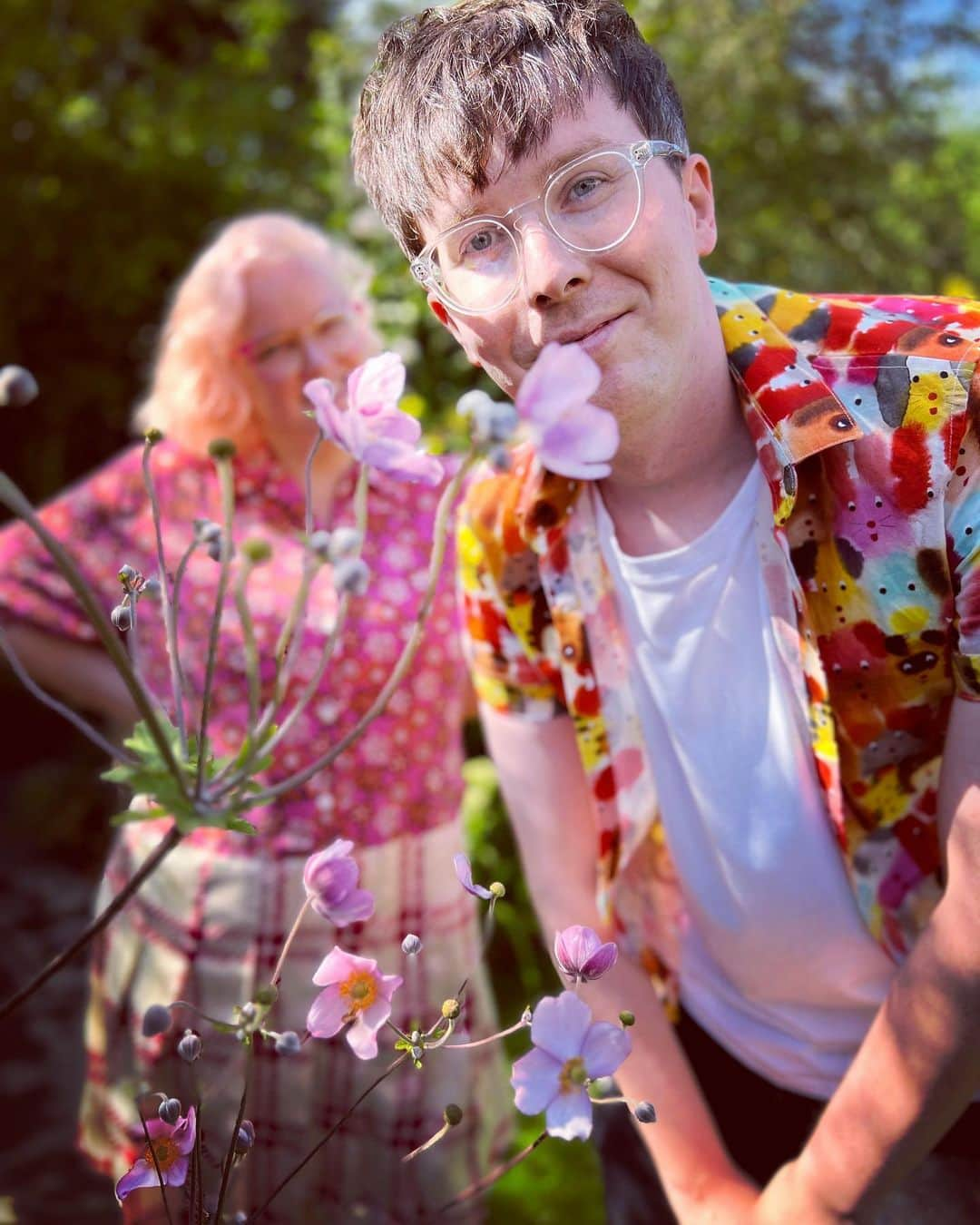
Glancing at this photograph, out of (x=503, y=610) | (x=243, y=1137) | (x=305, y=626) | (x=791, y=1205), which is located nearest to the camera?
(x=243, y=1137)

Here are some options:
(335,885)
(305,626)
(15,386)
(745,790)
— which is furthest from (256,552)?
(305,626)

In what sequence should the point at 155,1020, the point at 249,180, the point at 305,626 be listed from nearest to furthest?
the point at 155,1020, the point at 305,626, the point at 249,180

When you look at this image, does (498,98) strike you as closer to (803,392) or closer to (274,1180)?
(803,392)

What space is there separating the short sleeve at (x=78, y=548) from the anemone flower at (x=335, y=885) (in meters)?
1.84

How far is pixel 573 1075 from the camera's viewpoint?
0.93 meters

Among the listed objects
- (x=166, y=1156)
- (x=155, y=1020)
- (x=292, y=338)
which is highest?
(x=292, y=338)

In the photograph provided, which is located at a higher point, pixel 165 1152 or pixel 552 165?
pixel 552 165

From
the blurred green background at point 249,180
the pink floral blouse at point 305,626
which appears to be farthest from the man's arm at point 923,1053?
the blurred green background at point 249,180

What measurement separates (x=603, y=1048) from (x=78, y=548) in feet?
6.99

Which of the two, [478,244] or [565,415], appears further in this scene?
[478,244]

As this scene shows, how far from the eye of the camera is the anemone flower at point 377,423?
877 millimetres

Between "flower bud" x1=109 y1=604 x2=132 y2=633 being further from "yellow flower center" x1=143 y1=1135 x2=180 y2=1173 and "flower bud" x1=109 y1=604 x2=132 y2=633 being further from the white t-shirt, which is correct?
the white t-shirt

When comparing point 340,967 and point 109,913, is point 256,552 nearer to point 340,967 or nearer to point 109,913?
point 109,913

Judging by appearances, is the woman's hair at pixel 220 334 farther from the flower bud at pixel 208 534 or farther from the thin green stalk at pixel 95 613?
the thin green stalk at pixel 95 613
